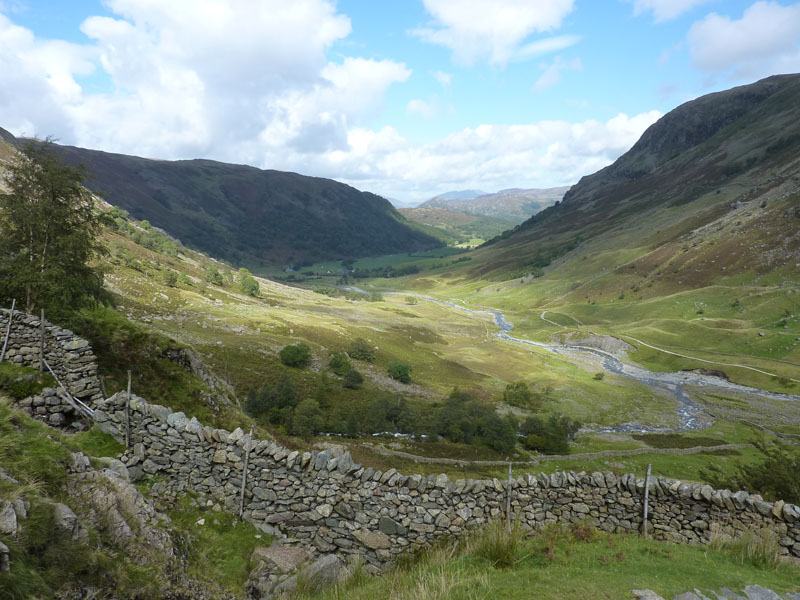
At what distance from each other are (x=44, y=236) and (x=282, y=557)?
61.6 feet

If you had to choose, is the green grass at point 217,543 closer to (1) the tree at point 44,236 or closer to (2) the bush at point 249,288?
(1) the tree at point 44,236

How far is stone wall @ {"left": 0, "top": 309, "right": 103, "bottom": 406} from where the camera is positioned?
45.5 feet

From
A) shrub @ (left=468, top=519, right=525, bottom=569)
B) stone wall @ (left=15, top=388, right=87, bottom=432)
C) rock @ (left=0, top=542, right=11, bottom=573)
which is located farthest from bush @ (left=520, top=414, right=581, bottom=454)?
rock @ (left=0, top=542, right=11, bottom=573)

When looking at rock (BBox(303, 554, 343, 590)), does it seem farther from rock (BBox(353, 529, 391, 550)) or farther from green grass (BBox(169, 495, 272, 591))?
green grass (BBox(169, 495, 272, 591))

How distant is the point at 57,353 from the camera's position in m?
14.3

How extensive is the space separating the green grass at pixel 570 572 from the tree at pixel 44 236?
59.5 feet

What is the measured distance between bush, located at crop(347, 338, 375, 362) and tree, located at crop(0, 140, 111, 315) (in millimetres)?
54371

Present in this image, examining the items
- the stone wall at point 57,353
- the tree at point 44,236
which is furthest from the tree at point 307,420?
the stone wall at point 57,353

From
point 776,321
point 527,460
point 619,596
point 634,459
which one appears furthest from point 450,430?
point 776,321

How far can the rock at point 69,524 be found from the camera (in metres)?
6.50

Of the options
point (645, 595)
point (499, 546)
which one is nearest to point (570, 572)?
point (499, 546)

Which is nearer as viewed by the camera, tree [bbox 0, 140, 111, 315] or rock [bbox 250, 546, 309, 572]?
rock [bbox 250, 546, 309, 572]

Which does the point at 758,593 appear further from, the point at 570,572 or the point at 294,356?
the point at 294,356

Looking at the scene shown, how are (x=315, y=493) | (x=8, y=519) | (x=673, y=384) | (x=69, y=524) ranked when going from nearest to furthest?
1. (x=8, y=519)
2. (x=69, y=524)
3. (x=315, y=493)
4. (x=673, y=384)
